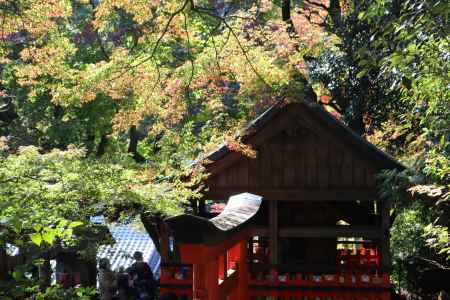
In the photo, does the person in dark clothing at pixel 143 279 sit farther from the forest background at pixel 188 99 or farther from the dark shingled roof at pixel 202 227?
the dark shingled roof at pixel 202 227

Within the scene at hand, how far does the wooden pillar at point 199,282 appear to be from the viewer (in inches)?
186

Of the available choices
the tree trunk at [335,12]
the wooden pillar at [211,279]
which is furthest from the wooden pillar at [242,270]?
the tree trunk at [335,12]

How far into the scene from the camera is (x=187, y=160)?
32.6 feet

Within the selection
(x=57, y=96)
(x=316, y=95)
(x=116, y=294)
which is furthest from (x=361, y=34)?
(x=116, y=294)

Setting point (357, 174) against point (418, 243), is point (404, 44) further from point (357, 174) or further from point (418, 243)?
point (418, 243)

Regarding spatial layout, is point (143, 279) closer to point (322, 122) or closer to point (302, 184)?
point (302, 184)

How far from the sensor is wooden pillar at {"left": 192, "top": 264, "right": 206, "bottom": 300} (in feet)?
15.5

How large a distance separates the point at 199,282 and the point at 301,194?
5.76 meters

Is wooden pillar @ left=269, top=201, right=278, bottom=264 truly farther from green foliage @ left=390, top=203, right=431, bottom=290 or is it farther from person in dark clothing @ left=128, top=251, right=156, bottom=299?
green foliage @ left=390, top=203, right=431, bottom=290

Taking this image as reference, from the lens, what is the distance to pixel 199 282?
4.75 meters

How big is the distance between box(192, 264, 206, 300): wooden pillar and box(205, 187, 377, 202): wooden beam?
5528 millimetres

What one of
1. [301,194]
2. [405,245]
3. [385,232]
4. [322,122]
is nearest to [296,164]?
[301,194]

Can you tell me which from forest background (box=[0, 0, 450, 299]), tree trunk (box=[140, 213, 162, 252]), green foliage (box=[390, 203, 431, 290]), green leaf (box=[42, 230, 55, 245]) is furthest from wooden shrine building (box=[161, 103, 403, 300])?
green leaf (box=[42, 230, 55, 245])

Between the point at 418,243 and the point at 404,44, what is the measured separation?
7.58 m
